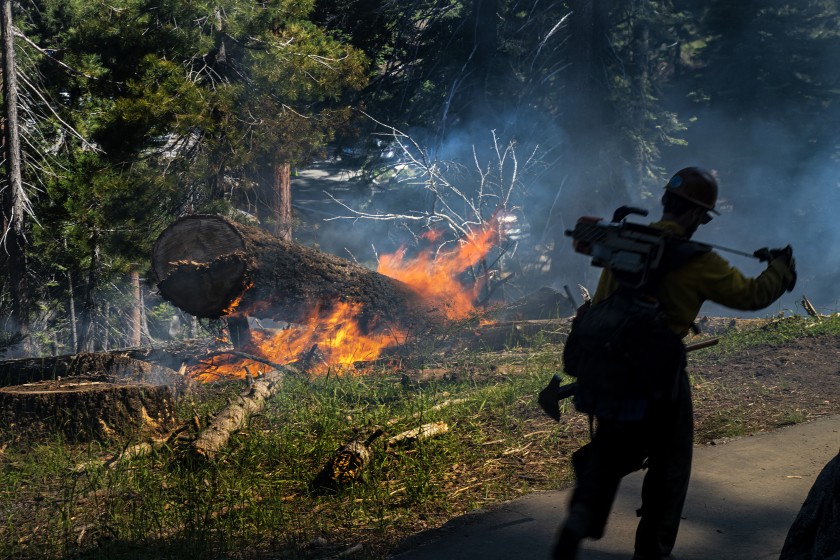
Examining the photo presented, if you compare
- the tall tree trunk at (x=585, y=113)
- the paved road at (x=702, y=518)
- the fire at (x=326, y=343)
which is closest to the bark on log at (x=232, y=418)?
the paved road at (x=702, y=518)

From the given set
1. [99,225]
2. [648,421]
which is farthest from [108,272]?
[648,421]

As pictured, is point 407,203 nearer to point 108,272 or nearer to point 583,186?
point 583,186

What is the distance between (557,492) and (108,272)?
10.6 metres

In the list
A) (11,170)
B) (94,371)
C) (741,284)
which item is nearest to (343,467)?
(741,284)

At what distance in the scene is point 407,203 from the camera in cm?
2066

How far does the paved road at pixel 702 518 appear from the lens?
4254 mm

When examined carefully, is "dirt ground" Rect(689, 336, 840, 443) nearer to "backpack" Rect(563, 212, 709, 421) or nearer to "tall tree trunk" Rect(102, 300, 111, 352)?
"backpack" Rect(563, 212, 709, 421)

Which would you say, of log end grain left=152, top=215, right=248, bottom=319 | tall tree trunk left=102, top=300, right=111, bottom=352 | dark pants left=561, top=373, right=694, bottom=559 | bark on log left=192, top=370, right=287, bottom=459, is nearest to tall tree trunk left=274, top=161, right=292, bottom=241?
log end grain left=152, top=215, right=248, bottom=319

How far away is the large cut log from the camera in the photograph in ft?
34.2

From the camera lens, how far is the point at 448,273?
1405cm

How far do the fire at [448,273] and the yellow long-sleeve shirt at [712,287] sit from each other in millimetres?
8583

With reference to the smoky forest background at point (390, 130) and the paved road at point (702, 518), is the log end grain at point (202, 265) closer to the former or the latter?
the smoky forest background at point (390, 130)

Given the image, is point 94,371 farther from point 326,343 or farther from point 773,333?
point 773,333

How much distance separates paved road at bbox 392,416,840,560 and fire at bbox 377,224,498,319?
6.78 metres
